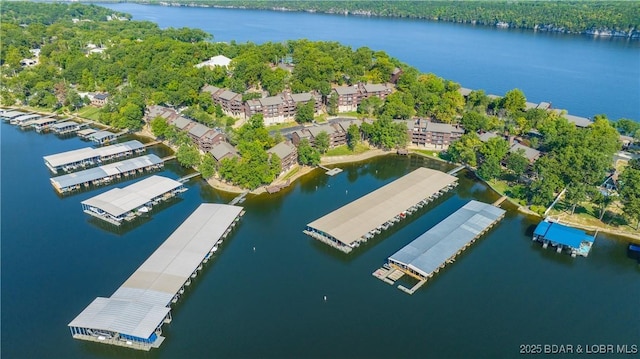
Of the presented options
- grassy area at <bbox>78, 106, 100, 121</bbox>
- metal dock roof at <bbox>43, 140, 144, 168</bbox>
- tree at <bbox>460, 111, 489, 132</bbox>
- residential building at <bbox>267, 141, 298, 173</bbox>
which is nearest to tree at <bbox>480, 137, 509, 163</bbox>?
tree at <bbox>460, 111, 489, 132</bbox>

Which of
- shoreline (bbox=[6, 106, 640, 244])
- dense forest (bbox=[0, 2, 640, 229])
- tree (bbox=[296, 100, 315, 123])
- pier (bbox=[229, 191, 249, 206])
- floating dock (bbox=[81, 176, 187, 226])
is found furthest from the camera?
tree (bbox=[296, 100, 315, 123])

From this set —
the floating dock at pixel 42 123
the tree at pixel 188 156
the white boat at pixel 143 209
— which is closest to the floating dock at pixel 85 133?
the floating dock at pixel 42 123

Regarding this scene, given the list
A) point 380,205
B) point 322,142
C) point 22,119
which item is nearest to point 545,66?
point 322,142

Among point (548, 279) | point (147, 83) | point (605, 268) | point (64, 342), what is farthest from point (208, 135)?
point (605, 268)

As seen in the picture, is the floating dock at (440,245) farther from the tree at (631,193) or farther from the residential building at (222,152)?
the residential building at (222,152)

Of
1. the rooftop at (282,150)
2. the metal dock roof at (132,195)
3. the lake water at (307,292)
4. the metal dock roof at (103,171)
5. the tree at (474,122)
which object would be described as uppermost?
the tree at (474,122)

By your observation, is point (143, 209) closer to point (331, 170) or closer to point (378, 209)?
point (331, 170)

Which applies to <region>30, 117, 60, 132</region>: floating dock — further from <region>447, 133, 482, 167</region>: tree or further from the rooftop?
<region>447, 133, 482, 167</region>: tree
